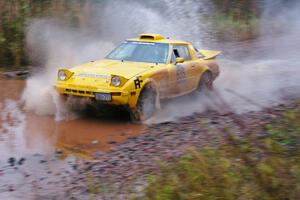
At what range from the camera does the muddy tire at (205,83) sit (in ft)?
37.0

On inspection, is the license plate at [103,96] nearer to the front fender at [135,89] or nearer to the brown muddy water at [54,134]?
the front fender at [135,89]

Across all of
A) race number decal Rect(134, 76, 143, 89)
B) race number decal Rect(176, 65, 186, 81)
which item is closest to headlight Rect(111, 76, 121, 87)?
race number decal Rect(134, 76, 143, 89)

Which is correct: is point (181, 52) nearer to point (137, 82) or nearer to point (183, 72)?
point (183, 72)

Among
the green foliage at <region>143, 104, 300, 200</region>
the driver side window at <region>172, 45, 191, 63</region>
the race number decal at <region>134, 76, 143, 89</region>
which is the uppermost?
the driver side window at <region>172, 45, 191, 63</region>

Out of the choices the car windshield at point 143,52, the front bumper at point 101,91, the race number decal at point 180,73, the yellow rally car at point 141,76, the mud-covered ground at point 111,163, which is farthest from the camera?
the race number decal at point 180,73

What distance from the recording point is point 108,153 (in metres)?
7.39

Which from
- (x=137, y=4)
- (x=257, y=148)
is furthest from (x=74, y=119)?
(x=137, y=4)

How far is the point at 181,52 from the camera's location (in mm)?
10719

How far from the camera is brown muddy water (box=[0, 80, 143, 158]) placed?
25.0 ft

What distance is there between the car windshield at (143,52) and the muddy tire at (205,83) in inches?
53.9

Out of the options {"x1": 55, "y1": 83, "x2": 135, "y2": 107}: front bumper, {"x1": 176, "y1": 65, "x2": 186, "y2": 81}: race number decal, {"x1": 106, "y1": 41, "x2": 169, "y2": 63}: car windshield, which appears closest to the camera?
{"x1": 55, "y1": 83, "x2": 135, "y2": 107}: front bumper

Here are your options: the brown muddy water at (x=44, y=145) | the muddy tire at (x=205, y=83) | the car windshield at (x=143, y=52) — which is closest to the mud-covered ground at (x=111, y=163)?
the brown muddy water at (x=44, y=145)

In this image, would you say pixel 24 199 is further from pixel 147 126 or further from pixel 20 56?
pixel 20 56

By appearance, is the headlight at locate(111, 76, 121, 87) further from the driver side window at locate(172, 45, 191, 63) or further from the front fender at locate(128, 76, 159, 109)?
the driver side window at locate(172, 45, 191, 63)
